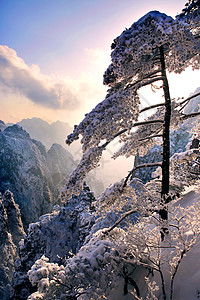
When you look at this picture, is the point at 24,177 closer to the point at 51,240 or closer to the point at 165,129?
the point at 51,240

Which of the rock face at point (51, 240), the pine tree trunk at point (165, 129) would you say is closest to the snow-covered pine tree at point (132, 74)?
the pine tree trunk at point (165, 129)

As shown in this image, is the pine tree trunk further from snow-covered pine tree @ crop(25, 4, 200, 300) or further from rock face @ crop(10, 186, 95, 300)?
rock face @ crop(10, 186, 95, 300)

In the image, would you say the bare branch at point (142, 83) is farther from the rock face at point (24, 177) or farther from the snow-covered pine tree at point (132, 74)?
the rock face at point (24, 177)

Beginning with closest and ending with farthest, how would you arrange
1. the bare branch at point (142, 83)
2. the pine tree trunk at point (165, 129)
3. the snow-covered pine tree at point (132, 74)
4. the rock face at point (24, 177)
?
the snow-covered pine tree at point (132, 74) → the bare branch at point (142, 83) → the pine tree trunk at point (165, 129) → the rock face at point (24, 177)

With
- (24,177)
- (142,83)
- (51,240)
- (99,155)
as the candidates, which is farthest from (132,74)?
(24,177)

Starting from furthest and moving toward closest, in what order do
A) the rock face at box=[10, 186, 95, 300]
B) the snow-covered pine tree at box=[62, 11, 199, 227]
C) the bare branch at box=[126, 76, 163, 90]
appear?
1. the rock face at box=[10, 186, 95, 300]
2. the bare branch at box=[126, 76, 163, 90]
3. the snow-covered pine tree at box=[62, 11, 199, 227]

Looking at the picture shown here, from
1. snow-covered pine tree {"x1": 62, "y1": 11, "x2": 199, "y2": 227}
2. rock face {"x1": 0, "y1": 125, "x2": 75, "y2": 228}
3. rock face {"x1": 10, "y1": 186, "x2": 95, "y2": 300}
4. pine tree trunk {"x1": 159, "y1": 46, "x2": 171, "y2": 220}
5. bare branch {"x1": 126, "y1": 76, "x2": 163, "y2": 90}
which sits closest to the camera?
snow-covered pine tree {"x1": 62, "y1": 11, "x2": 199, "y2": 227}

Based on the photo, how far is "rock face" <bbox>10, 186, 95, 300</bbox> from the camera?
17469mm

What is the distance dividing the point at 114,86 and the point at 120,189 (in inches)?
125

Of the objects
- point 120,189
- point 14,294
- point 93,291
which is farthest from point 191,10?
point 14,294

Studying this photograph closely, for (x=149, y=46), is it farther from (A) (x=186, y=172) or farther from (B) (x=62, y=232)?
(B) (x=62, y=232)

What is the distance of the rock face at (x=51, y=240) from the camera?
57.3ft

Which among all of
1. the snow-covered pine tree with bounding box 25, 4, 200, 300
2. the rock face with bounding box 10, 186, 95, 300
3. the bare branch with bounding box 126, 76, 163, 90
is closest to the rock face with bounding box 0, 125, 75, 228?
the rock face with bounding box 10, 186, 95, 300

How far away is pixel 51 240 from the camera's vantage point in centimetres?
1852
